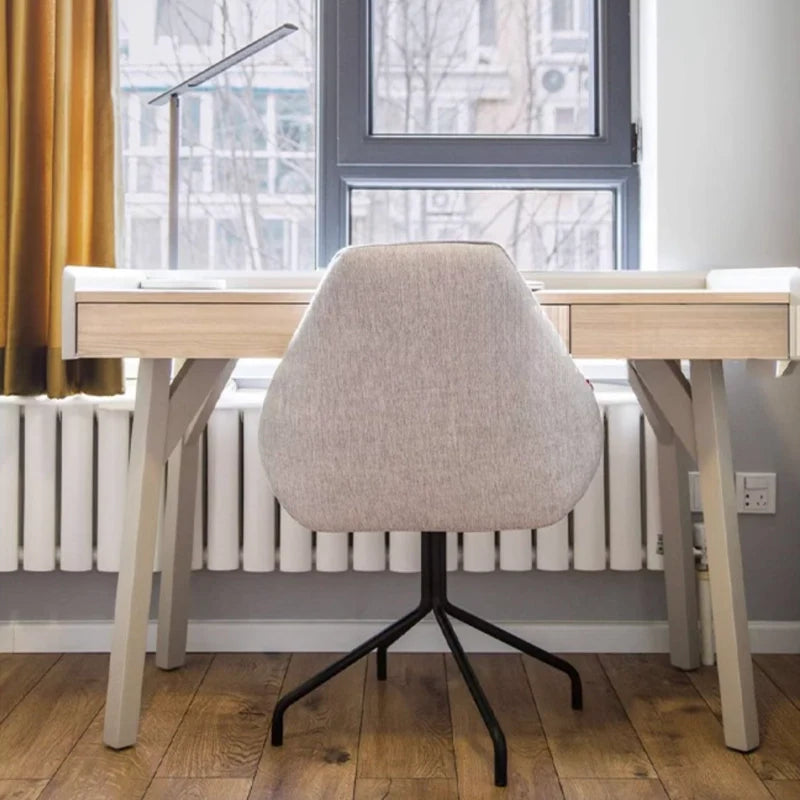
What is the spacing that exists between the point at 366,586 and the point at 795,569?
0.99 m

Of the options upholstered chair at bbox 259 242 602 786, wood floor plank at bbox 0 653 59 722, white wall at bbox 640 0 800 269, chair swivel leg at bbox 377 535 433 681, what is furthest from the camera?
white wall at bbox 640 0 800 269

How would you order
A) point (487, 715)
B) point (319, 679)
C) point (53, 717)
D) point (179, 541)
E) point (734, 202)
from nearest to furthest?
point (487, 715) < point (319, 679) < point (53, 717) < point (179, 541) < point (734, 202)

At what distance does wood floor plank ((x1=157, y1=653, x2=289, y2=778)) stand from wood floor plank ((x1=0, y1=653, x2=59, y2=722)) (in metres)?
0.36

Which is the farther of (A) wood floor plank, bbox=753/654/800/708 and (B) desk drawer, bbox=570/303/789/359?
(A) wood floor plank, bbox=753/654/800/708

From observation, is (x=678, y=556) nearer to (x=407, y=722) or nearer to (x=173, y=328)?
(x=407, y=722)

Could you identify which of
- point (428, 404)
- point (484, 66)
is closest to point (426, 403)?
point (428, 404)

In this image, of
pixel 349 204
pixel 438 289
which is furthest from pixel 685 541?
pixel 349 204

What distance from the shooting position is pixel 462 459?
1.56m

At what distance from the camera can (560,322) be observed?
65.9 inches

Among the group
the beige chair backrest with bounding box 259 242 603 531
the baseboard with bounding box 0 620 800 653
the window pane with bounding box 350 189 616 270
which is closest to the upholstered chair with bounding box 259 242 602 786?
the beige chair backrest with bounding box 259 242 603 531

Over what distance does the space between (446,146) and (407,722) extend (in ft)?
4.55

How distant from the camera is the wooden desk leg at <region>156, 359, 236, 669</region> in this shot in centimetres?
211

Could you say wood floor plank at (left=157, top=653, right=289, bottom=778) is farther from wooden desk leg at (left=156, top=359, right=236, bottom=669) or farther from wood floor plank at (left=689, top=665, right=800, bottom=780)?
wood floor plank at (left=689, top=665, right=800, bottom=780)

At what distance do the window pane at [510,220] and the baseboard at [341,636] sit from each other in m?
0.91
